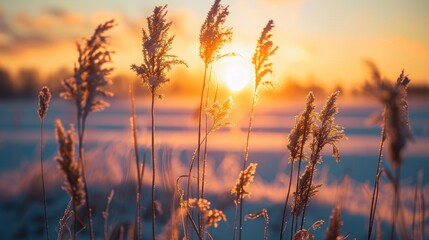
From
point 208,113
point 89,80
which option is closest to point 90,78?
point 89,80

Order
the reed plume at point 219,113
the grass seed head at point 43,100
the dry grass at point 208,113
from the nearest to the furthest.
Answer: the dry grass at point 208,113 → the grass seed head at point 43,100 → the reed plume at point 219,113

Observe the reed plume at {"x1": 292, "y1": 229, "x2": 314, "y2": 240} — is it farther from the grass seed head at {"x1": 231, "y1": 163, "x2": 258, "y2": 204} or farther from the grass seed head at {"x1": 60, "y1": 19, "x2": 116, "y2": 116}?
the grass seed head at {"x1": 60, "y1": 19, "x2": 116, "y2": 116}

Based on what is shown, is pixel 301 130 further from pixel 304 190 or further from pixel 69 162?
pixel 69 162

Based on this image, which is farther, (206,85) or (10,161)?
(10,161)

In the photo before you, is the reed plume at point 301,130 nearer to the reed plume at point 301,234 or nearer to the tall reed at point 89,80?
the reed plume at point 301,234

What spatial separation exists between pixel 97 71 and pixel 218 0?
77 centimetres

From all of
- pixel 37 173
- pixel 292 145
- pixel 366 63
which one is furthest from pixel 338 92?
pixel 37 173

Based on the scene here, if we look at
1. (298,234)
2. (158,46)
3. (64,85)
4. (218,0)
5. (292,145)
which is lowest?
(298,234)

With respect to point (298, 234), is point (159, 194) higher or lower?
lower

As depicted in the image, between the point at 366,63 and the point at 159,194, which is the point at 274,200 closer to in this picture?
the point at 159,194

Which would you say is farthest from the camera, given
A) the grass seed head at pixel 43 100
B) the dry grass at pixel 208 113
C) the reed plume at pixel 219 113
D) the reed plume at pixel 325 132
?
the reed plume at pixel 219 113

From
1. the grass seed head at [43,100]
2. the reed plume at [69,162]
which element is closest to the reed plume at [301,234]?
the reed plume at [69,162]

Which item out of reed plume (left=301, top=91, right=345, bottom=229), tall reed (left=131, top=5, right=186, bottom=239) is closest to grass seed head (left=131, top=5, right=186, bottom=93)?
tall reed (left=131, top=5, right=186, bottom=239)

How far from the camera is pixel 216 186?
24.0 ft
